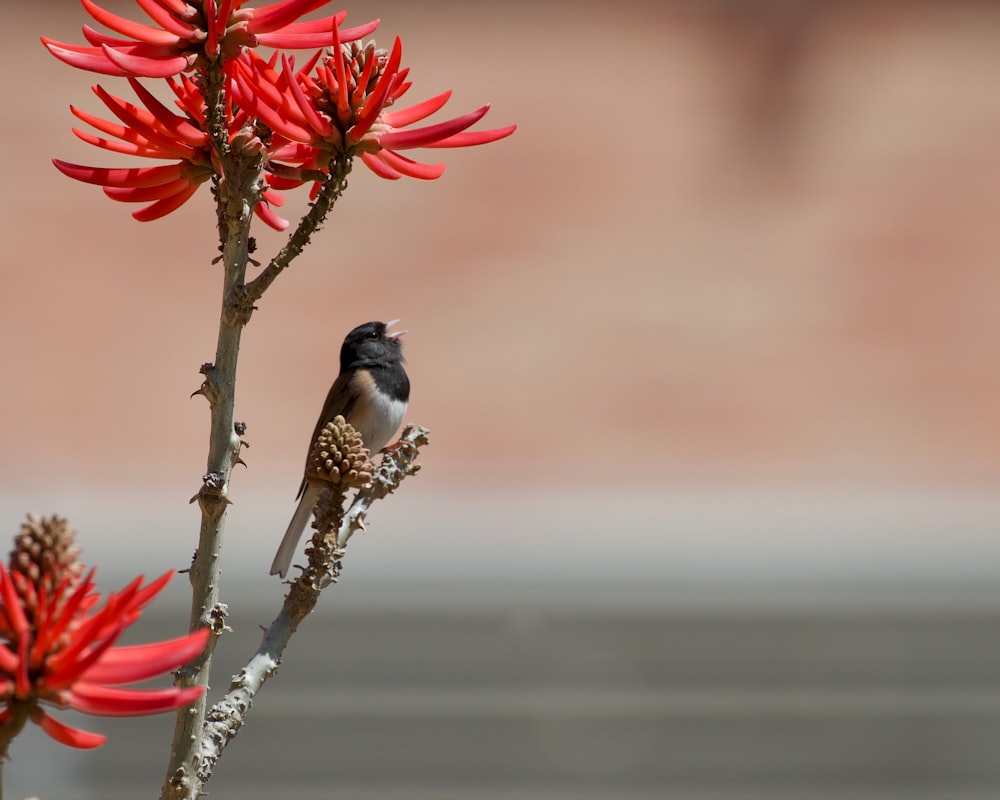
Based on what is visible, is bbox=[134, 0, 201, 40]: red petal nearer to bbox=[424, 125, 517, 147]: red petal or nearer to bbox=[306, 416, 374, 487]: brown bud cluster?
bbox=[424, 125, 517, 147]: red petal

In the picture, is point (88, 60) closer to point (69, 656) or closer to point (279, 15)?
point (279, 15)

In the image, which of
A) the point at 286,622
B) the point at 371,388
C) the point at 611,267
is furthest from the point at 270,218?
the point at 611,267

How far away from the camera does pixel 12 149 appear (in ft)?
38.0

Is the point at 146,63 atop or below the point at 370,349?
below

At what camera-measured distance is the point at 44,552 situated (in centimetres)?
85

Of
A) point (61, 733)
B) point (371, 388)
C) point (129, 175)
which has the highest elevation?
point (371, 388)

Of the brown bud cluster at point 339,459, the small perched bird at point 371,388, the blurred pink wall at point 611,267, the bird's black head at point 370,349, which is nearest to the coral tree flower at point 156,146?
→ the brown bud cluster at point 339,459

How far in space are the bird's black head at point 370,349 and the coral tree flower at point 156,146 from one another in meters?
2.42

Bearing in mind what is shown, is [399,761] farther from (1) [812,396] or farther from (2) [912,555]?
(1) [812,396]

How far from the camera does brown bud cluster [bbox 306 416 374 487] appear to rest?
1.31 meters

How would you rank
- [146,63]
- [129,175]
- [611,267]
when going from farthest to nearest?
[611,267] → [129,175] → [146,63]

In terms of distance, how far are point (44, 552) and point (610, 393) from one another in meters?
10.8

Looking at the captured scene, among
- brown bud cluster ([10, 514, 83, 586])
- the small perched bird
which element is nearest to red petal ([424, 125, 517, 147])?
brown bud cluster ([10, 514, 83, 586])

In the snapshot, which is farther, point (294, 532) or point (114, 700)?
point (294, 532)
